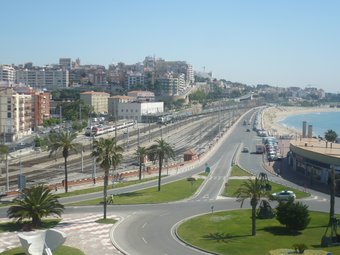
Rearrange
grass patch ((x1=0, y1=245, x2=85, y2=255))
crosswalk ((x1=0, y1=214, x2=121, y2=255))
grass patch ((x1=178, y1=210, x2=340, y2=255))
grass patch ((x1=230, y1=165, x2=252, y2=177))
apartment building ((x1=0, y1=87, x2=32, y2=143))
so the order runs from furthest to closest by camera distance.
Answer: apartment building ((x1=0, y1=87, x2=32, y2=143)) < grass patch ((x1=230, y1=165, x2=252, y2=177)) < crosswalk ((x1=0, y1=214, x2=121, y2=255)) < grass patch ((x1=178, y1=210, x2=340, y2=255)) < grass patch ((x1=0, y1=245, x2=85, y2=255))

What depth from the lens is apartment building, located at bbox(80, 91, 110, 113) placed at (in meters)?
179

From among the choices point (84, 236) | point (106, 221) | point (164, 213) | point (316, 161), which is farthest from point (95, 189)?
point (316, 161)

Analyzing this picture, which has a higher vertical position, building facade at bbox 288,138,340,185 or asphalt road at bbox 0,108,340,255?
building facade at bbox 288,138,340,185

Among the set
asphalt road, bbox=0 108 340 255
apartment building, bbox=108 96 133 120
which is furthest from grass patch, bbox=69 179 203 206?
apartment building, bbox=108 96 133 120

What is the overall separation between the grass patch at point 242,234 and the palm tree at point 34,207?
1109 centimetres

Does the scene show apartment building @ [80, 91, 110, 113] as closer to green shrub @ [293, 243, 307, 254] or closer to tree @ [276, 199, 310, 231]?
tree @ [276, 199, 310, 231]

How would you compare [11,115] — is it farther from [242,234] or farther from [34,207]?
[242,234]

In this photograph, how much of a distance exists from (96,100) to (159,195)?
13282 cm

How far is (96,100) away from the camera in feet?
607

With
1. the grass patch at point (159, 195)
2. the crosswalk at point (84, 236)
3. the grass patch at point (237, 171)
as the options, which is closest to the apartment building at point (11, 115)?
the grass patch at point (237, 171)

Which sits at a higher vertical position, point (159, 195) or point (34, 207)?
point (34, 207)

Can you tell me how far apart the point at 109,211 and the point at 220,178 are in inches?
946

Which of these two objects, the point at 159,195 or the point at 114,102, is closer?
the point at 159,195

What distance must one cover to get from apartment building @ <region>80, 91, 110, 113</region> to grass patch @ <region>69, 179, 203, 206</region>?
120 m
